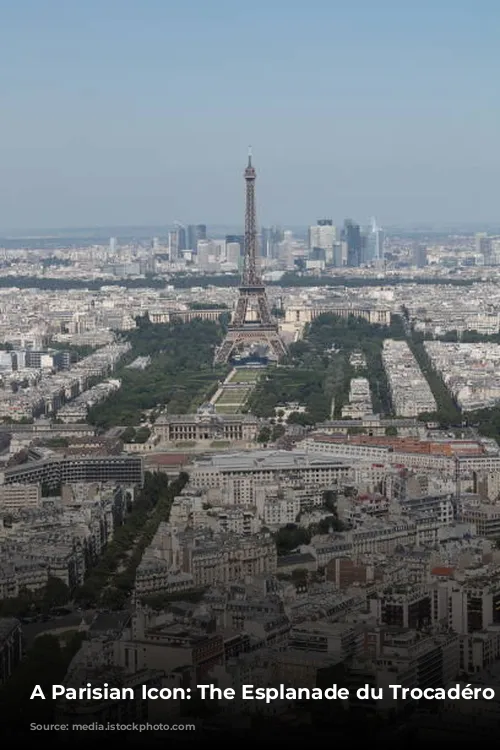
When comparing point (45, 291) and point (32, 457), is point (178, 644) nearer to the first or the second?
point (32, 457)

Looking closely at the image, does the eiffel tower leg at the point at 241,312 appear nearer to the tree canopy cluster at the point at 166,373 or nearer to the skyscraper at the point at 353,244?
the tree canopy cluster at the point at 166,373

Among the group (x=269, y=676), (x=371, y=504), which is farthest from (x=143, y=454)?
(x=269, y=676)

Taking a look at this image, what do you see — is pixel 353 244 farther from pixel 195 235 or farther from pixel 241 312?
pixel 241 312

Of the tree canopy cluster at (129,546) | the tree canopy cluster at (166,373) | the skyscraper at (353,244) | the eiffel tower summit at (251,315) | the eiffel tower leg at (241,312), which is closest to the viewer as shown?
the tree canopy cluster at (129,546)

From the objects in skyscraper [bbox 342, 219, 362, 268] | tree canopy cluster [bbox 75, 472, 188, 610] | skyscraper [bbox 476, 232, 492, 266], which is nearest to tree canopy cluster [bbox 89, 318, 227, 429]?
tree canopy cluster [bbox 75, 472, 188, 610]

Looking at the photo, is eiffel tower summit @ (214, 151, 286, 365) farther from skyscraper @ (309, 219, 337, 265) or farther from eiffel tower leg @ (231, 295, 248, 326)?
skyscraper @ (309, 219, 337, 265)

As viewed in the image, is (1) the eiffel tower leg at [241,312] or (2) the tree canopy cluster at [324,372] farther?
(1) the eiffel tower leg at [241,312]

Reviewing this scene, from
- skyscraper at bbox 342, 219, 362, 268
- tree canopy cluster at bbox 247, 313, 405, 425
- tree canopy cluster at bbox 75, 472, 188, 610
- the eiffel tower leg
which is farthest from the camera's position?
skyscraper at bbox 342, 219, 362, 268

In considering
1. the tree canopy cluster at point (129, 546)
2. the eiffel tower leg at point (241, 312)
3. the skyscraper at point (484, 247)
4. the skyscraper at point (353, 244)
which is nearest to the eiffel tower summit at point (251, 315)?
the eiffel tower leg at point (241, 312)
